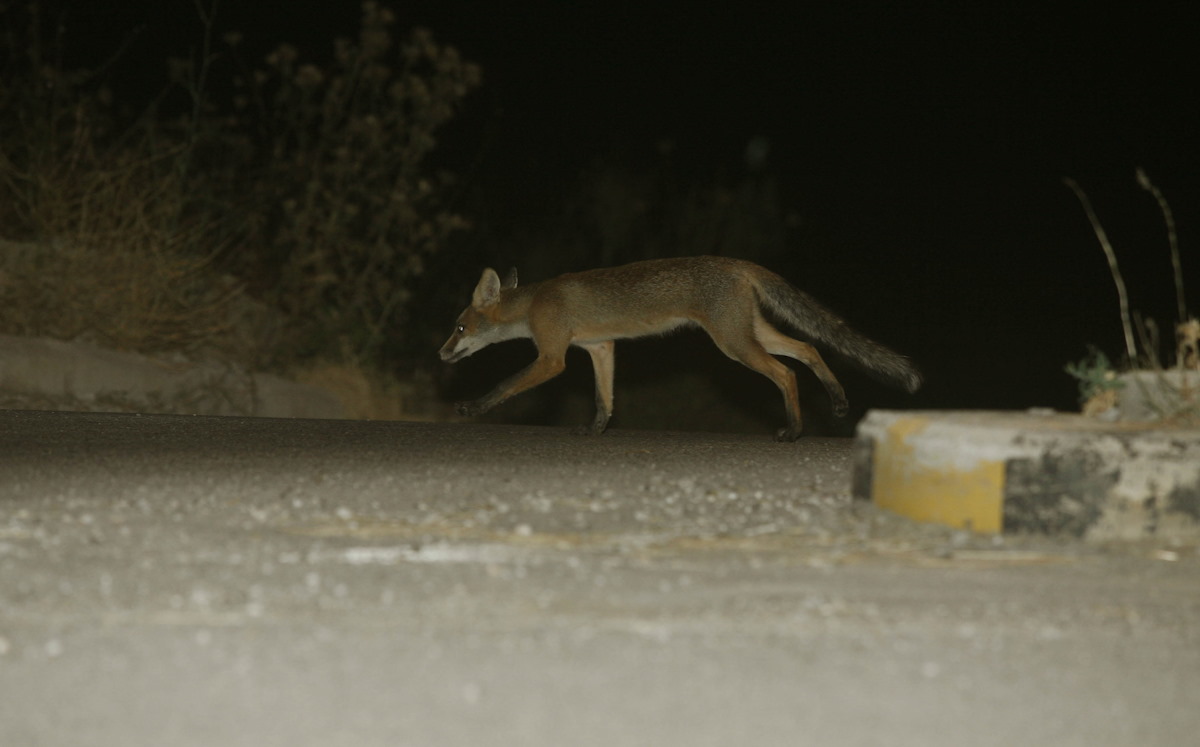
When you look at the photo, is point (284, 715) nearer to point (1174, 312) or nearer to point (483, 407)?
point (483, 407)

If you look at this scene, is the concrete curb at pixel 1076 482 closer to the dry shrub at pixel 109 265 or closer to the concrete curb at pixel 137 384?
the concrete curb at pixel 137 384

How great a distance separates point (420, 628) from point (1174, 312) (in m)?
17.1

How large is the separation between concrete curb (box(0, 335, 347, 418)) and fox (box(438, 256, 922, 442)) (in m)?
2.33

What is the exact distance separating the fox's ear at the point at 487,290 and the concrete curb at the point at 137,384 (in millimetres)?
1835

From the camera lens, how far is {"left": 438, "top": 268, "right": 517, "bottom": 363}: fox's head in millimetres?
10898

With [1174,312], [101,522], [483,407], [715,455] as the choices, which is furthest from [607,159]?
[101,522]

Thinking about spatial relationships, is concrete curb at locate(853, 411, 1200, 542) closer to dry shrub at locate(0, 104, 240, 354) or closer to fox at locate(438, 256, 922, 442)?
fox at locate(438, 256, 922, 442)

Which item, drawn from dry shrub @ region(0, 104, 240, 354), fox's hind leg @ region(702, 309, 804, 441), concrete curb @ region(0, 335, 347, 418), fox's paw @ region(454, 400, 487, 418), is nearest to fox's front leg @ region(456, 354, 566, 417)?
fox's paw @ region(454, 400, 487, 418)

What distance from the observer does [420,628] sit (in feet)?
11.0

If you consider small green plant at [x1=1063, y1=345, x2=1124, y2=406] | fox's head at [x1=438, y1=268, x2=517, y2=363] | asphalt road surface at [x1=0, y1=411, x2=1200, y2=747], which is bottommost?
asphalt road surface at [x1=0, y1=411, x2=1200, y2=747]

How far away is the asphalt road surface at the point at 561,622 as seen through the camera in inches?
106

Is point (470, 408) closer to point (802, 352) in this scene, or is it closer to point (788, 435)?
point (788, 435)

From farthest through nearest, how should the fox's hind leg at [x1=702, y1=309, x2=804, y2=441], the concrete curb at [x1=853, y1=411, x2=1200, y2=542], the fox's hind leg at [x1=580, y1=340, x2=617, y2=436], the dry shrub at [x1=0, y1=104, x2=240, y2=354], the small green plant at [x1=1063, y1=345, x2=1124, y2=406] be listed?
the dry shrub at [x1=0, y1=104, x2=240, y2=354] < the fox's hind leg at [x1=580, y1=340, x2=617, y2=436] < the fox's hind leg at [x1=702, y1=309, x2=804, y2=441] < the small green plant at [x1=1063, y1=345, x2=1124, y2=406] < the concrete curb at [x1=853, y1=411, x2=1200, y2=542]

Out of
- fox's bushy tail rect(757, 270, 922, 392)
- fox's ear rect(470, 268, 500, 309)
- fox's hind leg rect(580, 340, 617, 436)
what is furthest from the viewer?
fox's ear rect(470, 268, 500, 309)
